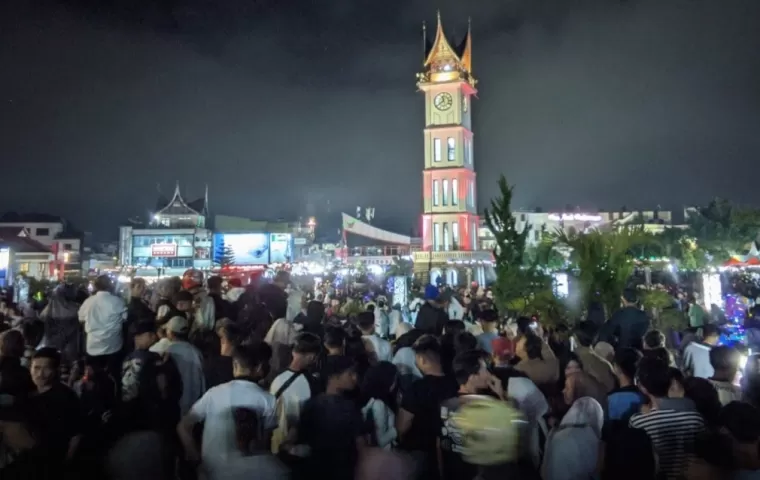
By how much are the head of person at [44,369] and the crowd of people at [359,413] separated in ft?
0.04

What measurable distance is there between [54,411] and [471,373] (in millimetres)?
3041

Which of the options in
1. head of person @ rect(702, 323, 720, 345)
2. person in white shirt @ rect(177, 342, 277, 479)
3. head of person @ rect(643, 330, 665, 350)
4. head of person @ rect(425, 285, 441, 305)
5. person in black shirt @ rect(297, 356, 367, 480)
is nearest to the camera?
person in white shirt @ rect(177, 342, 277, 479)

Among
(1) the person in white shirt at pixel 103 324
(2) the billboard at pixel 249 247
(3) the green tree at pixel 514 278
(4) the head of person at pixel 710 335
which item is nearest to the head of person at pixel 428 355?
(1) the person in white shirt at pixel 103 324

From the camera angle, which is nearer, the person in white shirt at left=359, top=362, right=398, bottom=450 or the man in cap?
the person in white shirt at left=359, top=362, right=398, bottom=450

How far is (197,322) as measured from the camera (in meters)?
7.29

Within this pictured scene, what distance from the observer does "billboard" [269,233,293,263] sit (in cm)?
5191

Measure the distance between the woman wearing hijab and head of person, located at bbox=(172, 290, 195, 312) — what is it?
176 inches

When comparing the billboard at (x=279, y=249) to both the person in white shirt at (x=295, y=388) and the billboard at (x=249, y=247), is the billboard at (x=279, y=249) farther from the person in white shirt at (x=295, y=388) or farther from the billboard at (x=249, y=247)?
the person in white shirt at (x=295, y=388)

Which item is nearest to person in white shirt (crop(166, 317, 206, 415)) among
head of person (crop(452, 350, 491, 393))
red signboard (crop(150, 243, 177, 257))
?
head of person (crop(452, 350, 491, 393))

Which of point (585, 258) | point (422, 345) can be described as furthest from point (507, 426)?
point (585, 258)

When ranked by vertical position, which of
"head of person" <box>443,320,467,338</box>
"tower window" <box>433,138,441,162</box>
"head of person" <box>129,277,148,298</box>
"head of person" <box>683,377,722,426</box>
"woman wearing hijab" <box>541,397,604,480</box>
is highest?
A: "tower window" <box>433,138,441,162</box>

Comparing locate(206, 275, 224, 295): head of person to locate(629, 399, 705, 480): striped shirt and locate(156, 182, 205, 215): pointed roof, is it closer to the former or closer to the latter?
locate(629, 399, 705, 480): striped shirt

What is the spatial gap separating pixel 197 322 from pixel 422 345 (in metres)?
3.52

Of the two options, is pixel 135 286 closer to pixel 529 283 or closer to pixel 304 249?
pixel 529 283
